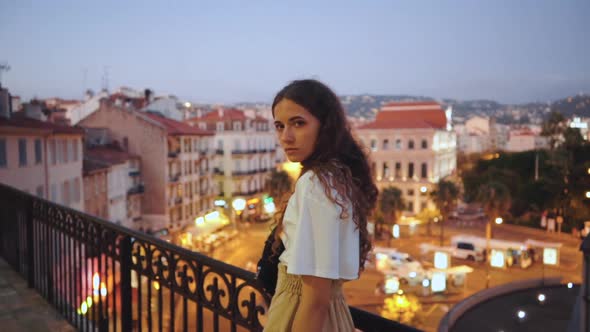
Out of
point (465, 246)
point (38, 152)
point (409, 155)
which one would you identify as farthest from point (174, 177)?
point (409, 155)

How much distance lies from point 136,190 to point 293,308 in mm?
40283

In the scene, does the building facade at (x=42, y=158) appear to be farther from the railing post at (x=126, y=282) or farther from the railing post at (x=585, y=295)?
the railing post at (x=585, y=295)

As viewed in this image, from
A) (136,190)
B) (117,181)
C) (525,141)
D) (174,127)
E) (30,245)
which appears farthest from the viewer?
(525,141)

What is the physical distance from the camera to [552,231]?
150 ft

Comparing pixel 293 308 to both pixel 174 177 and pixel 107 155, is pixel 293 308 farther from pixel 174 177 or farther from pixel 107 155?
pixel 174 177

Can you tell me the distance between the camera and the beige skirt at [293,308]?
2.10m

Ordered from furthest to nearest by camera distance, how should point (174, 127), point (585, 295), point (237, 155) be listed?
point (237, 155), point (174, 127), point (585, 295)

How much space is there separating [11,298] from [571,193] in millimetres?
49761

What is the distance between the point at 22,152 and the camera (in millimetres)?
23297

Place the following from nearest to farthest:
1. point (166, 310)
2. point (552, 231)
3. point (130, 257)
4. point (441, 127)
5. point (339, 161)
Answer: point (339, 161)
point (130, 257)
point (166, 310)
point (552, 231)
point (441, 127)

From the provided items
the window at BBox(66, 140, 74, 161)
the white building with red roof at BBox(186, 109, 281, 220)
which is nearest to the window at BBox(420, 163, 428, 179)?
the white building with red roof at BBox(186, 109, 281, 220)

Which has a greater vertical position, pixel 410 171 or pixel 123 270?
pixel 123 270

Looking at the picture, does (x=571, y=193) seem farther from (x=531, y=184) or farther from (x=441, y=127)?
(x=441, y=127)

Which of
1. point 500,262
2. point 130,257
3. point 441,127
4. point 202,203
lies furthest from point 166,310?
point 441,127
